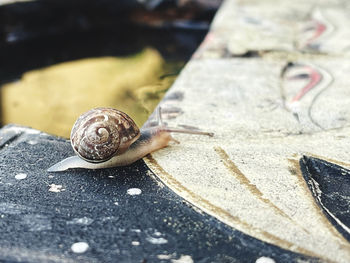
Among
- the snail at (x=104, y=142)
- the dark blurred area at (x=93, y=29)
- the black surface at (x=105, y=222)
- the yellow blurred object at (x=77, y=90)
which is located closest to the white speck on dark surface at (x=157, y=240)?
the black surface at (x=105, y=222)

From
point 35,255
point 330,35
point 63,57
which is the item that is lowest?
A: point 63,57

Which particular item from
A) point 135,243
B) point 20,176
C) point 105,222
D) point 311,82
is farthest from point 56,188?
point 311,82

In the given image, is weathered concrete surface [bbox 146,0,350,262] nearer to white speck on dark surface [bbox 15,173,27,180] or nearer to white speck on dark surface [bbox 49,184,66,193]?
white speck on dark surface [bbox 49,184,66,193]

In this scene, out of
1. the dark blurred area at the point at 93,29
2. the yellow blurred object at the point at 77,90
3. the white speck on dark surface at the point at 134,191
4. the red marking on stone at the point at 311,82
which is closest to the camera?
the white speck on dark surface at the point at 134,191

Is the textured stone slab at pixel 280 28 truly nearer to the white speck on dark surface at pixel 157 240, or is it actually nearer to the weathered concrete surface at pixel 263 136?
the weathered concrete surface at pixel 263 136

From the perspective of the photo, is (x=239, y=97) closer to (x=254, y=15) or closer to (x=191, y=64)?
(x=191, y=64)

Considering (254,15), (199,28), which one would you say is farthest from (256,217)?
(199,28)

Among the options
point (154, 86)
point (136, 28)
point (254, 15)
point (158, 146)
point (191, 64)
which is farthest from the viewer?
point (136, 28)
